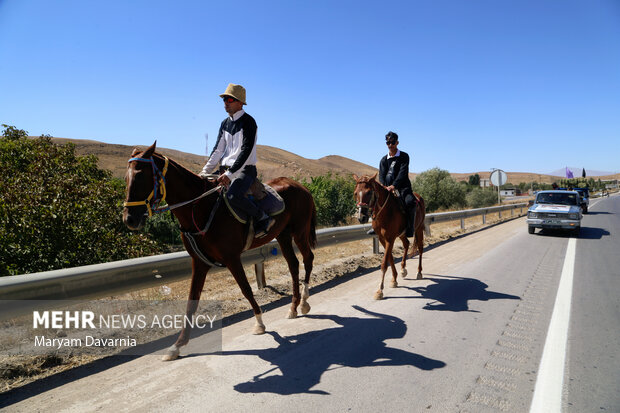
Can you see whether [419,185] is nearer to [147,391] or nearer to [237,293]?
[237,293]

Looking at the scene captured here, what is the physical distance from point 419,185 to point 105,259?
26.8 meters

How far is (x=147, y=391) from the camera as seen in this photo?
3127mm

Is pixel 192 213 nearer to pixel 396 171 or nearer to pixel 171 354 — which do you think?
pixel 171 354

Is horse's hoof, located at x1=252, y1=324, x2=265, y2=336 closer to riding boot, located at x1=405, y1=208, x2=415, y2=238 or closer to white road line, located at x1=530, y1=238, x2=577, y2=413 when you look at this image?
white road line, located at x1=530, y1=238, x2=577, y2=413

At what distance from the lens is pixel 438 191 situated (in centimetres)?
2905

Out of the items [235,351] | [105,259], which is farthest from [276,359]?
[105,259]

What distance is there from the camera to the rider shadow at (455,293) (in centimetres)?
567

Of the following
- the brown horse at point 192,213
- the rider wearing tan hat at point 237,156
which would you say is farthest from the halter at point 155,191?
the rider wearing tan hat at point 237,156

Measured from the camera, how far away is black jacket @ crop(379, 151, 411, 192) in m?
7.32

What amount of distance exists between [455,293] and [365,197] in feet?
7.85

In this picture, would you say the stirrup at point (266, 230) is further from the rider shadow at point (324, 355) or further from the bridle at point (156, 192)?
the rider shadow at point (324, 355)

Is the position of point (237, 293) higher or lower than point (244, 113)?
lower

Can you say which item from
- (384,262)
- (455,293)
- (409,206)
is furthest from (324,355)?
(409,206)

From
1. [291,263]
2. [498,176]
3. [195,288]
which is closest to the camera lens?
[195,288]
